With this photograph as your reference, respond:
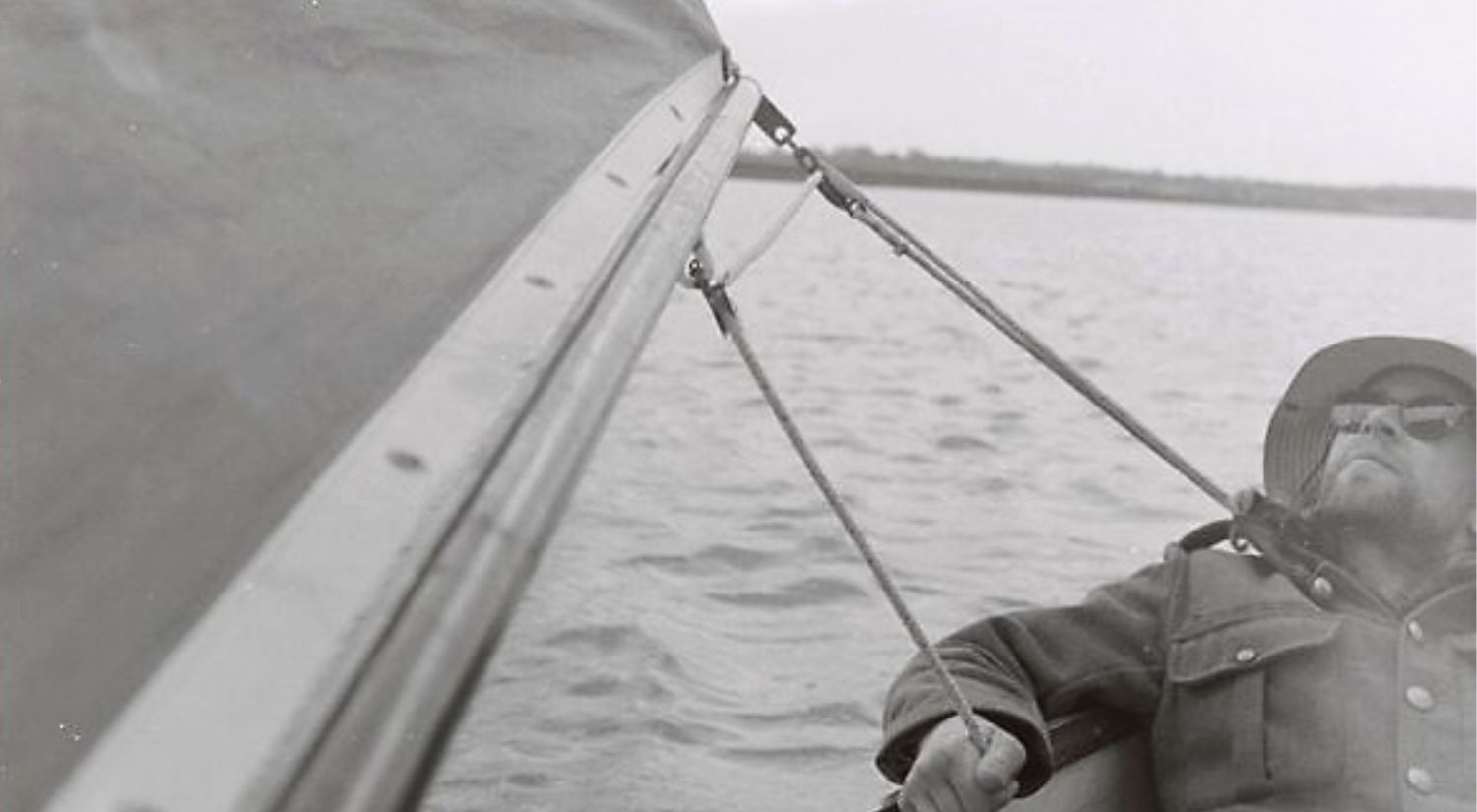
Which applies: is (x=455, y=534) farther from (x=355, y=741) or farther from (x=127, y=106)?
(x=127, y=106)

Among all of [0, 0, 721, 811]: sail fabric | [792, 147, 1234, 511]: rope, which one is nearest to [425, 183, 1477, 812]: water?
[0, 0, 721, 811]: sail fabric

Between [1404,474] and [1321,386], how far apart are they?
0.27m

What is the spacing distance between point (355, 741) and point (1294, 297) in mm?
33165

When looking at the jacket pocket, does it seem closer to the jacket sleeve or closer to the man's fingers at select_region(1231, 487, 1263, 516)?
the jacket sleeve

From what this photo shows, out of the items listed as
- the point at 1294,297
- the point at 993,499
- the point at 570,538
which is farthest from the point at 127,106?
the point at 1294,297

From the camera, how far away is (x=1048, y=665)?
10.2 feet

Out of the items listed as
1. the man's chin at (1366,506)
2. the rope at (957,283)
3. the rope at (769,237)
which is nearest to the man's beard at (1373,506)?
the man's chin at (1366,506)

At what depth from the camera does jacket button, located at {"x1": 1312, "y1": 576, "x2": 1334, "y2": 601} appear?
3.02 metres

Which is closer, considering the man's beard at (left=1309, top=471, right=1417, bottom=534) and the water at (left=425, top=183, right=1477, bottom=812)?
the man's beard at (left=1309, top=471, right=1417, bottom=534)

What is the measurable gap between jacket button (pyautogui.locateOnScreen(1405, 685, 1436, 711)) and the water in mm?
876

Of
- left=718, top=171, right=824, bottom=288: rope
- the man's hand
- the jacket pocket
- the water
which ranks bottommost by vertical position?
the water

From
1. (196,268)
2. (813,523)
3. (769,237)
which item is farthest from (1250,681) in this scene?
(813,523)

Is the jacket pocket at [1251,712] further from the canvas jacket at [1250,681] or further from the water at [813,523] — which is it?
the water at [813,523]

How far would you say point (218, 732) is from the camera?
816mm
